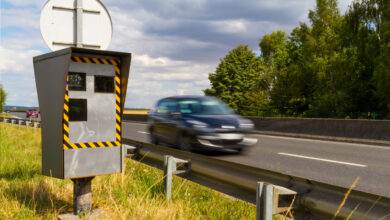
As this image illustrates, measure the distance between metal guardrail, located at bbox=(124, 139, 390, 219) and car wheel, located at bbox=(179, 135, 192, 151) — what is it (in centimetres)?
581

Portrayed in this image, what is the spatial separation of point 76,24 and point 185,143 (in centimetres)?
672

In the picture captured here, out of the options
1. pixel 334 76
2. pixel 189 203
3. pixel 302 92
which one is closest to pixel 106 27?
pixel 189 203

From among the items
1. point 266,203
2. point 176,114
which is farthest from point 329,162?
point 266,203

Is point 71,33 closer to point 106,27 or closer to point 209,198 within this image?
point 106,27

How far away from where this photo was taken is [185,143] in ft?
39.9

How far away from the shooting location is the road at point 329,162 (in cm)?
866

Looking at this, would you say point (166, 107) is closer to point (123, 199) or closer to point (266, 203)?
point (123, 199)

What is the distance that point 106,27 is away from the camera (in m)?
5.87

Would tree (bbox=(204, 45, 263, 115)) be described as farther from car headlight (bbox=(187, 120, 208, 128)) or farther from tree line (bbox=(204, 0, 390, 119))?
car headlight (bbox=(187, 120, 208, 128))

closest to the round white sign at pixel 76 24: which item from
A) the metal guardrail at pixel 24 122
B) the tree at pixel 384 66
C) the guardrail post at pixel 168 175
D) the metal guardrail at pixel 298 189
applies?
the guardrail post at pixel 168 175

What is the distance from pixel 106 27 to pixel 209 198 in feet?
8.44

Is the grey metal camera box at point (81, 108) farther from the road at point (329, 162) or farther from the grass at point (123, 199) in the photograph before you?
the road at point (329, 162)

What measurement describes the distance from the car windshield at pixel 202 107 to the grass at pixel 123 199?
540 centimetres

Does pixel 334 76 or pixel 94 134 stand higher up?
pixel 334 76
